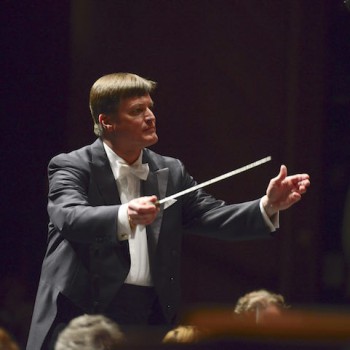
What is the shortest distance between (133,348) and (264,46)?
10.9ft

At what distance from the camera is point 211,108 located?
4602 mm

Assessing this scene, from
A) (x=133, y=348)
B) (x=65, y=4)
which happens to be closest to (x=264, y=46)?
(x=65, y=4)

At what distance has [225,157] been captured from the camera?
15.1ft

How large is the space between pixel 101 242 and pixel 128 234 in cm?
8

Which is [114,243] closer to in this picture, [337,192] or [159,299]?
[159,299]

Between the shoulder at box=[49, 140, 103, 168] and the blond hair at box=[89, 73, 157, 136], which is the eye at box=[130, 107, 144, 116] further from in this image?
the shoulder at box=[49, 140, 103, 168]

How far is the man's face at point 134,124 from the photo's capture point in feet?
A: 9.13

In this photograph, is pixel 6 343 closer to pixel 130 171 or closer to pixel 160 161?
pixel 130 171

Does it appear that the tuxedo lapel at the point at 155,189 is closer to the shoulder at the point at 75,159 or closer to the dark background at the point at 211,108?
the shoulder at the point at 75,159

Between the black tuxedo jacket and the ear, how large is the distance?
0.06 meters

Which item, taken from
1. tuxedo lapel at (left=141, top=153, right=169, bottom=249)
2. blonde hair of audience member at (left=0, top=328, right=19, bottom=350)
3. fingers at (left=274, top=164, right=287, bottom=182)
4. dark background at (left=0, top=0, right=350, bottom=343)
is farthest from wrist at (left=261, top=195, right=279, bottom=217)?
dark background at (left=0, top=0, right=350, bottom=343)

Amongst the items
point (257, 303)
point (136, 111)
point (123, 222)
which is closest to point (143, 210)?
point (123, 222)

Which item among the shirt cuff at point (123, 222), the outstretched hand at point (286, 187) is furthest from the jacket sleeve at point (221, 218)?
the shirt cuff at point (123, 222)

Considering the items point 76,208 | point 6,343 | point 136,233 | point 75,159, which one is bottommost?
point 6,343
